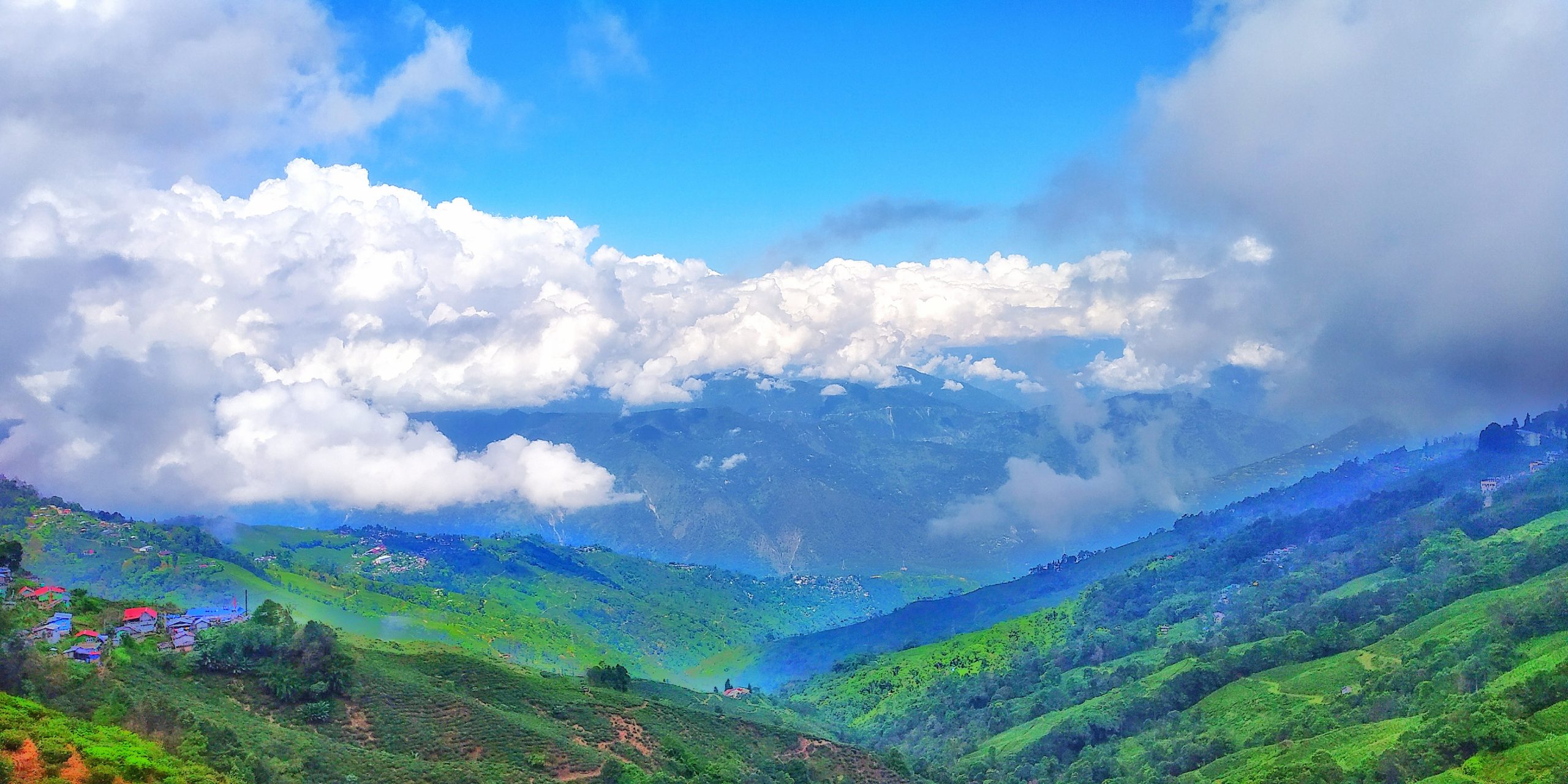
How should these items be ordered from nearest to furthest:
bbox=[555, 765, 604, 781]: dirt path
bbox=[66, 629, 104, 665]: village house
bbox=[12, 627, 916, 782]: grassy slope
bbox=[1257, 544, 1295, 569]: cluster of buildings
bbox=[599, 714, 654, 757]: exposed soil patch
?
bbox=[12, 627, 916, 782]: grassy slope → bbox=[66, 629, 104, 665]: village house → bbox=[555, 765, 604, 781]: dirt path → bbox=[599, 714, 654, 757]: exposed soil patch → bbox=[1257, 544, 1295, 569]: cluster of buildings

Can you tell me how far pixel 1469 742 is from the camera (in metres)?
59.2

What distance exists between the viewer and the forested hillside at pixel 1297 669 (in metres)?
66.0

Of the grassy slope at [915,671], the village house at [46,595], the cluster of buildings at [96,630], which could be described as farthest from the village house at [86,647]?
the grassy slope at [915,671]

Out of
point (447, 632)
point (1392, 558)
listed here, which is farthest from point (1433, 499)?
point (447, 632)

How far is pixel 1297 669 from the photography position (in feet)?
341

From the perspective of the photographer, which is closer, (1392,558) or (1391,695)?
(1391,695)

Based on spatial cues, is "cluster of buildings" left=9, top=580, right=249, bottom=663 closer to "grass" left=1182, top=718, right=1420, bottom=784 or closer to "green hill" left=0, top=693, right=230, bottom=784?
"green hill" left=0, top=693, right=230, bottom=784

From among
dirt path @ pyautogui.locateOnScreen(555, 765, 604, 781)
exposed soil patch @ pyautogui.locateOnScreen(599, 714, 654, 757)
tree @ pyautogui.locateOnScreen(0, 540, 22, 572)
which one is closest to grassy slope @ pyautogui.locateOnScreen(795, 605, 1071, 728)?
exposed soil patch @ pyautogui.locateOnScreen(599, 714, 654, 757)

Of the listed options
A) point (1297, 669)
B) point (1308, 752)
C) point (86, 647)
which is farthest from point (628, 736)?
point (1297, 669)

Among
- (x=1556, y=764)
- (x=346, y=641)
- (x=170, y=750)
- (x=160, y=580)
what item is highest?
(x=160, y=580)

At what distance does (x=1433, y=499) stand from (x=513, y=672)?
187 metres

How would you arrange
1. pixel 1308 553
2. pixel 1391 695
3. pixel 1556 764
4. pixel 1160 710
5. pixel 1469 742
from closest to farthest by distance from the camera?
pixel 1556 764, pixel 1469 742, pixel 1391 695, pixel 1160 710, pixel 1308 553

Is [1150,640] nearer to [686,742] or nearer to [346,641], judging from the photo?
[686,742]

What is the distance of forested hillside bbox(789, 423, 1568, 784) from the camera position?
6600 cm
